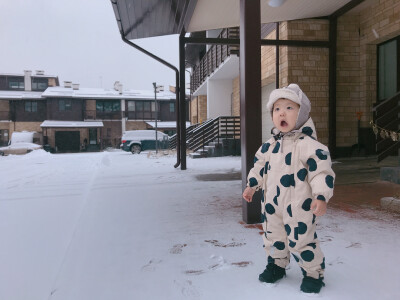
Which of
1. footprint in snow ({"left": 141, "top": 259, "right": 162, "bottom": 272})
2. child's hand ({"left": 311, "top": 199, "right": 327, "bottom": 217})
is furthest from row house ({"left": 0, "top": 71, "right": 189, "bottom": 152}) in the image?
child's hand ({"left": 311, "top": 199, "right": 327, "bottom": 217})

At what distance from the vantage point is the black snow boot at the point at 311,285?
1809 millimetres

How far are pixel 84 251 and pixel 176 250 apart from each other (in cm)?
81

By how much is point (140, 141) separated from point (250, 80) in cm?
1584

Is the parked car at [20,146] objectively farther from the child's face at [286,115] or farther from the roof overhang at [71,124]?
the child's face at [286,115]

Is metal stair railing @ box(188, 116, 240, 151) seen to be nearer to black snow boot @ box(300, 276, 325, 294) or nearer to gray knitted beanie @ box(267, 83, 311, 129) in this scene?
gray knitted beanie @ box(267, 83, 311, 129)

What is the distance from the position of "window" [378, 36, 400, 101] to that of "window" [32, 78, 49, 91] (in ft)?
116

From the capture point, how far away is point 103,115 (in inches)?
1224

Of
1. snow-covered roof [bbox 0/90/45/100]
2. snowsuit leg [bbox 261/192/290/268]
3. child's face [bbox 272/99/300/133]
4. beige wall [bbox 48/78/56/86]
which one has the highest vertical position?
beige wall [bbox 48/78/56/86]

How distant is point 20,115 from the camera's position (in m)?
29.9

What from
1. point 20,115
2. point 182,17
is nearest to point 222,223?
point 182,17

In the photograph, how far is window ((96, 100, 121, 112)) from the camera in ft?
102

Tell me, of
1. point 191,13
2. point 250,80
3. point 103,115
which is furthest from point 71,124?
point 250,80

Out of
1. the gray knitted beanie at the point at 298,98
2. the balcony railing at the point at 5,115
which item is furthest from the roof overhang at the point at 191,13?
the balcony railing at the point at 5,115

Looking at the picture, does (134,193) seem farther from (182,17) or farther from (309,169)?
(182,17)
